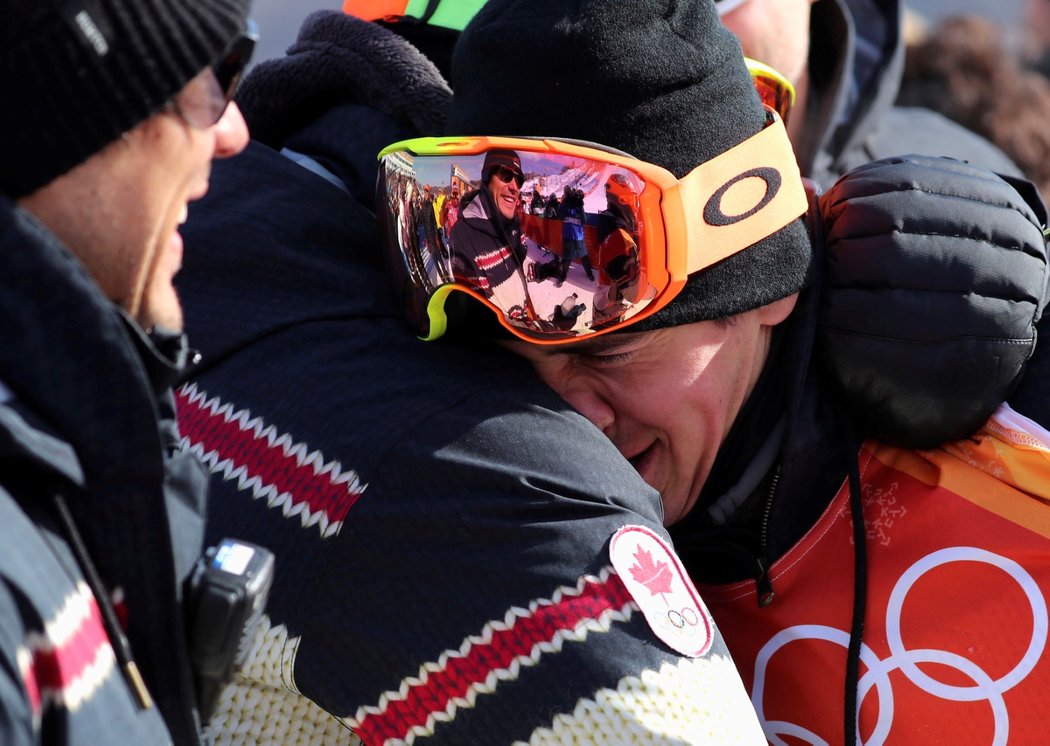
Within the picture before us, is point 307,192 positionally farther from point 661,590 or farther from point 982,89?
point 982,89

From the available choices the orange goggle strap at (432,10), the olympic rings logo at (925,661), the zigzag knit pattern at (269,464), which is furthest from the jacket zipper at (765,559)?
the orange goggle strap at (432,10)

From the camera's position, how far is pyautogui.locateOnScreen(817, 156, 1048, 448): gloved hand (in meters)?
1.71

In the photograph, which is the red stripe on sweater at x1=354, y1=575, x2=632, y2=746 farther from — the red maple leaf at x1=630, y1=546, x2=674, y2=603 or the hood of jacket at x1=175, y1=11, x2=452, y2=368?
the hood of jacket at x1=175, y1=11, x2=452, y2=368

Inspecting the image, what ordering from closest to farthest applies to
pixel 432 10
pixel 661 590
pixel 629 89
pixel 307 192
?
pixel 661 590
pixel 629 89
pixel 307 192
pixel 432 10

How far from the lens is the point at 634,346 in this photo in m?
1.79

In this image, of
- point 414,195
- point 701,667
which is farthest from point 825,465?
point 414,195

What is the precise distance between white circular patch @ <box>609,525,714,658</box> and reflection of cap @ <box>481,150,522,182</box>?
1.62 ft

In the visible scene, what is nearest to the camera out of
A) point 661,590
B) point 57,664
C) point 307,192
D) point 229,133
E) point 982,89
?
point 57,664

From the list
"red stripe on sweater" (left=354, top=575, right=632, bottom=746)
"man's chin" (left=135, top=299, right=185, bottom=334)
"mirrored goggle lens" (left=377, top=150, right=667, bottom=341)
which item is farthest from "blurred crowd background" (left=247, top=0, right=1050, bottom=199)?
"man's chin" (left=135, top=299, right=185, bottom=334)

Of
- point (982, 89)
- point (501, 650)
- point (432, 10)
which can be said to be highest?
point (432, 10)

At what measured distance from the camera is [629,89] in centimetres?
161

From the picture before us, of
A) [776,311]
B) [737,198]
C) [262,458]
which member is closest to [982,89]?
[776,311]

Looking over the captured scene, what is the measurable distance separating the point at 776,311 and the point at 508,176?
471 millimetres

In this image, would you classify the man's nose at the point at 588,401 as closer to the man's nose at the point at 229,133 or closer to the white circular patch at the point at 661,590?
the white circular patch at the point at 661,590
